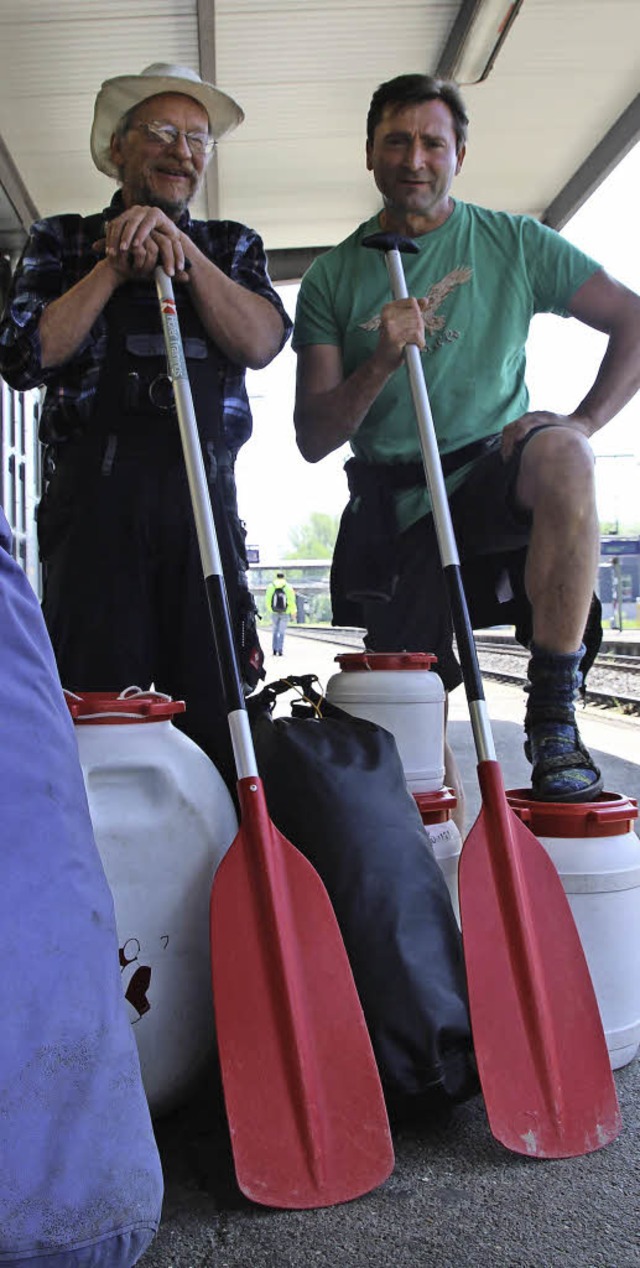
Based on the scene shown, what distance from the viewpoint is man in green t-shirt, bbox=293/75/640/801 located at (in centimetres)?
253

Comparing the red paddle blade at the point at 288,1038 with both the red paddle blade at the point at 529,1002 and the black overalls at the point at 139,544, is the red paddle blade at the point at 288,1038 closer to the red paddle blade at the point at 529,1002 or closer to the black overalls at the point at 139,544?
the red paddle blade at the point at 529,1002

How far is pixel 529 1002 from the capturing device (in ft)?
5.25

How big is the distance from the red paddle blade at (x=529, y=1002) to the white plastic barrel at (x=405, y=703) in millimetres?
348

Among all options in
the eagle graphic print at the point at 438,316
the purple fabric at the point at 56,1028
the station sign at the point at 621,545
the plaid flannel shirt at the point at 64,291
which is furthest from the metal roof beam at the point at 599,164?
the station sign at the point at 621,545

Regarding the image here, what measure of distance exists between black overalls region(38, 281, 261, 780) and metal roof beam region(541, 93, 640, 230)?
434 centimetres

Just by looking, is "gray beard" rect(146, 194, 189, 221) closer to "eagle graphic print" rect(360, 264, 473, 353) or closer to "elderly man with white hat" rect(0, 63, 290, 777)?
"elderly man with white hat" rect(0, 63, 290, 777)

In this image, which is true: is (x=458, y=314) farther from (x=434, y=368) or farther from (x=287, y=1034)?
(x=287, y=1034)

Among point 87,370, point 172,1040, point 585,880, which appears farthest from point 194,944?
point 87,370

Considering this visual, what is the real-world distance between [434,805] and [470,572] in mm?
744

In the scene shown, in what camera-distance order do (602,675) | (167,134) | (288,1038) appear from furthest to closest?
(602,675) < (167,134) < (288,1038)

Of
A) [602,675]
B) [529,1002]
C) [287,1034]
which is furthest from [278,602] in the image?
[287,1034]

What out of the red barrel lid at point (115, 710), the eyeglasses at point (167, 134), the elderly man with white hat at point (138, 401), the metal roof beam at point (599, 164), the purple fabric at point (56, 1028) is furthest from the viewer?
the metal roof beam at point (599, 164)

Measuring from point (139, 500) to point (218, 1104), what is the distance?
1.27 m

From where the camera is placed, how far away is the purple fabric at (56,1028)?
3.61 feet
